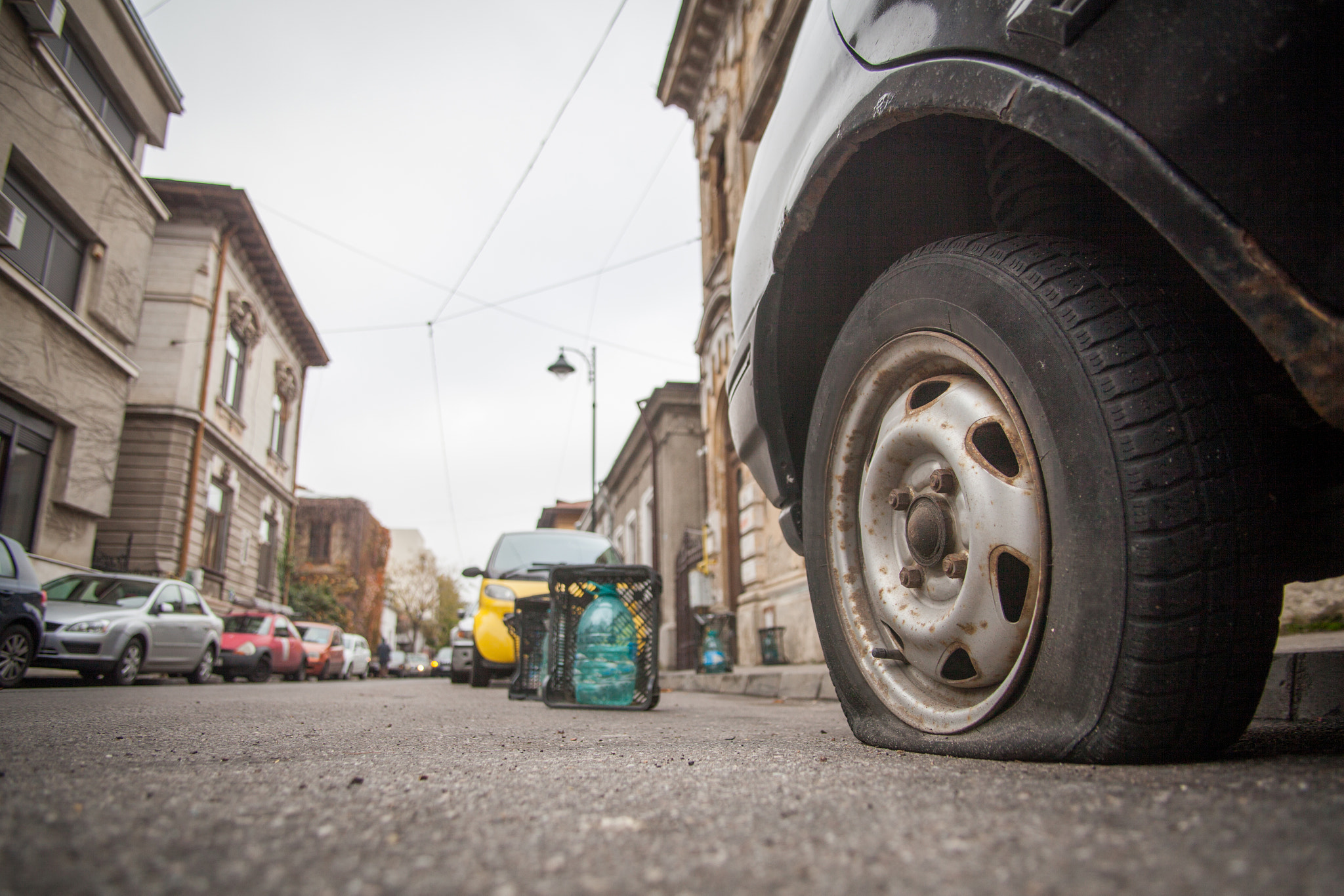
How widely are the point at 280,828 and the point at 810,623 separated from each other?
814 centimetres

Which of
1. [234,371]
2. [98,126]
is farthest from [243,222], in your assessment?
[98,126]

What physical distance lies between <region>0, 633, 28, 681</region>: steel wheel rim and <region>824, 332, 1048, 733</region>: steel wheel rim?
26.7 feet

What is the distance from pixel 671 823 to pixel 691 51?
15120mm

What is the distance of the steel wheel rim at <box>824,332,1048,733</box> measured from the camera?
58.1 inches

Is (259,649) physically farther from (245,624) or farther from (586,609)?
(586,609)

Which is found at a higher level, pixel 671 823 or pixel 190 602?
pixel 190 602

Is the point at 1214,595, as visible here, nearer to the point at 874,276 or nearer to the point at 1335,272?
the point at 1335,272

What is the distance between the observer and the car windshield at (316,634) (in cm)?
1908

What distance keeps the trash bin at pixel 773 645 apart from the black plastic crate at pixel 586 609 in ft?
15.7

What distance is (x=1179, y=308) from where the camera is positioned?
1366mm

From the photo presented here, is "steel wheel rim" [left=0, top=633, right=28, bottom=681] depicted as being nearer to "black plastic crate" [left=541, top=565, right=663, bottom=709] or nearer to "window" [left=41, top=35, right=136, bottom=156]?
"black plastic crate" [left=541, top=565, right=663, bottom=709]

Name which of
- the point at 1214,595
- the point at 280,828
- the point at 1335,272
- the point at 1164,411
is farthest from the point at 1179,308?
the point at 280,828

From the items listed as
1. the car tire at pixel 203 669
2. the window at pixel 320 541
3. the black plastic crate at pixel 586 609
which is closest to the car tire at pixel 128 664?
the car tire at pixel 203 669

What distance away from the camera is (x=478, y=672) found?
8469 millimetres
